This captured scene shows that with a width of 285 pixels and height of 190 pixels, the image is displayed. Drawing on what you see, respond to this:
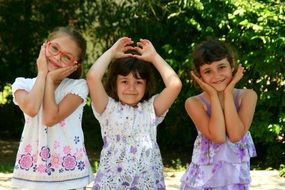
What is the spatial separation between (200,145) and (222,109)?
11.1 inches

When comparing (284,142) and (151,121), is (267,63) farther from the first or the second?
(151,121)

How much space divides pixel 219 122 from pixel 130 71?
2.10ft

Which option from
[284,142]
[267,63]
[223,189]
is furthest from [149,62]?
[284,142]

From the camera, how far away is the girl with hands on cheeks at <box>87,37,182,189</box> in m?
3.94

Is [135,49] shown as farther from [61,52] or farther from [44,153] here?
[44,153]

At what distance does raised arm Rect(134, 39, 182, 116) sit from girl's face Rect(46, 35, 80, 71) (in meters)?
0.42

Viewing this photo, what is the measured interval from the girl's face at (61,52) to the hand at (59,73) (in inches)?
1.4

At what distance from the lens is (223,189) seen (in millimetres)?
3947

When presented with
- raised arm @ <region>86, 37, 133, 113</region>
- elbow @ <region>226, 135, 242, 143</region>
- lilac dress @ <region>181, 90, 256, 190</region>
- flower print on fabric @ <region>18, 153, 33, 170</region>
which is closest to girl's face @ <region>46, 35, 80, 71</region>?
raised arm @ <region>86, 37, 133, 113</region>

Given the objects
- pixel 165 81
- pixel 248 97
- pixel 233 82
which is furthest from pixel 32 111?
pixel 248 97

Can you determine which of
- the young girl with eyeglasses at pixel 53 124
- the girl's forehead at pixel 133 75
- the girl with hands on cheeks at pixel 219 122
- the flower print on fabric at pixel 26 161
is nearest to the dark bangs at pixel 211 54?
the girl with hands on cheeks at pixel 219 122

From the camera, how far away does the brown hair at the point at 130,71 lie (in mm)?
4051

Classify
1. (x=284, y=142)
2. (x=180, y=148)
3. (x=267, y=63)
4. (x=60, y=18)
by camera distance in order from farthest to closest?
(x=60, y=18) < (x=180, y=148) < (x=284, y=142) < (x=267, y=63)

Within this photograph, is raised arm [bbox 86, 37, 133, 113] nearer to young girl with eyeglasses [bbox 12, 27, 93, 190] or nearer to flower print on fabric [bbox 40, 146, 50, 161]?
young girl with eyeglasses [bbox 12, 27, 93, 190]
